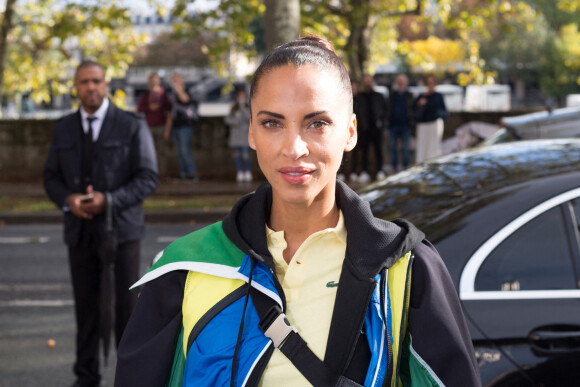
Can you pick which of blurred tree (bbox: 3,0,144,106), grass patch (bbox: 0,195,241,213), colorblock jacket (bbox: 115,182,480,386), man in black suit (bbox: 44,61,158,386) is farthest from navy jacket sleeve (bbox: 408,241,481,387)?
A: blurred tree (bbox: 3,0,144,106)

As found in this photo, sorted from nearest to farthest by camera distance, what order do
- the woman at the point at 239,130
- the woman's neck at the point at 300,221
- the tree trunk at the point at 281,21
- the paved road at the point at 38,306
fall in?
the woman's neck at the point at 300,221 → the paved road at the point at 38,306 → the tree trunk at the point at 281,21 → the woman at the point at 239,130

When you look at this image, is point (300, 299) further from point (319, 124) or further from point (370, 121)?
point (370, 121)

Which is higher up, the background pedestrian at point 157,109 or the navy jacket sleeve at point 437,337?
the navy jacket sleeve at point 437,337

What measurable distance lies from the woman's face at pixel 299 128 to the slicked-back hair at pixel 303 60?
0.01 metres

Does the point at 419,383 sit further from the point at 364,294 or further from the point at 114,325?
the point at 114,325

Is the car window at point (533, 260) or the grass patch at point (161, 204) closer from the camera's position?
the car window at point (533, 260)

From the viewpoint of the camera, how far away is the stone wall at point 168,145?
17391mm

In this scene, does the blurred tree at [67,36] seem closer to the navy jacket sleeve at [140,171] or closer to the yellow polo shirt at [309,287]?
the navy jacket sleeve at [140,171]

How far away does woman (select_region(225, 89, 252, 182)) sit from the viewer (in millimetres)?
15859

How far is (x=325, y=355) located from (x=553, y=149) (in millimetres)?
2450

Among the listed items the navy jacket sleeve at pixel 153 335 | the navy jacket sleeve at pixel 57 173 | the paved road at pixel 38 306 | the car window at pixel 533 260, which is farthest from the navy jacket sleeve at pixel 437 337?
the paved road at pixel 38 306

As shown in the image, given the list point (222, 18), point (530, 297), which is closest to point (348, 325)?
point (530, 297)

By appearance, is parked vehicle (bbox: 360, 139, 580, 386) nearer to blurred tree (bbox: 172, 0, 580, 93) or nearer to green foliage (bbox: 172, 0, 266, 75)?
blurred tree (bbox: 172, 0, 580, 93)

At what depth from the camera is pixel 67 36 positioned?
1784cm
